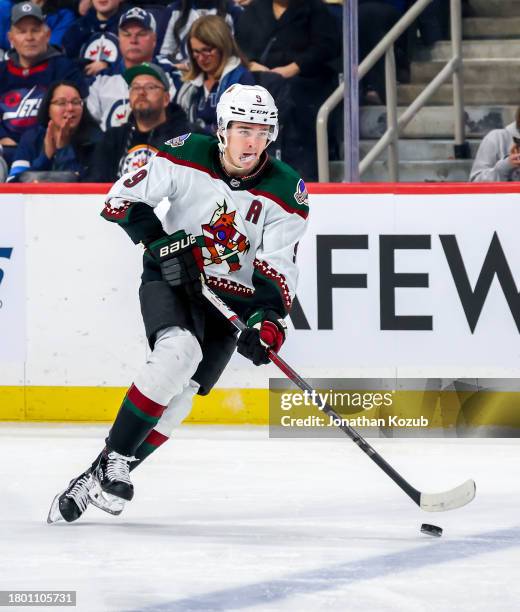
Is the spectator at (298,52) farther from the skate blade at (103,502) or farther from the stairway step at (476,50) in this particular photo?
the skate blade at (103,502)

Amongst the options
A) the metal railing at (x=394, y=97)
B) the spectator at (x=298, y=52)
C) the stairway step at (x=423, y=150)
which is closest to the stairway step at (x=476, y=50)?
the metal railing at (x=394, y=97)

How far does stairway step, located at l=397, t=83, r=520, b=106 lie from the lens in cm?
634

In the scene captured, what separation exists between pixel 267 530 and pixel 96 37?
3.98m

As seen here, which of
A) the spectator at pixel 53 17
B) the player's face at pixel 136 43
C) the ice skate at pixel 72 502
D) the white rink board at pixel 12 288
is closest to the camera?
the ice skate at pixel 72 502

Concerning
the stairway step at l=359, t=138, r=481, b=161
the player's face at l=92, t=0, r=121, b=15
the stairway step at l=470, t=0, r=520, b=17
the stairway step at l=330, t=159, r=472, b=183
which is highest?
the player's face at l=92, t=0, r=121, b=15

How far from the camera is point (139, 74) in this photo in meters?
6.09

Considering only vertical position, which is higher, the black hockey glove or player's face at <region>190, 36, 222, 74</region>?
player's face at <region>190, 36, 222, 74</region>

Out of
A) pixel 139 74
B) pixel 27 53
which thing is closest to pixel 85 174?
pixel 139 74

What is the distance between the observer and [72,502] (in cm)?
Answer: 326

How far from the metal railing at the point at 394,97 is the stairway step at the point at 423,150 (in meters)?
0.06

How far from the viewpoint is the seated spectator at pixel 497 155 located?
5.46 meters

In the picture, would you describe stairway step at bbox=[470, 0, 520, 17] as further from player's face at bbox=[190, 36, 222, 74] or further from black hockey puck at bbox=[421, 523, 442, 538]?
black hockey puck at bbox=[421, 523, 442, 538]

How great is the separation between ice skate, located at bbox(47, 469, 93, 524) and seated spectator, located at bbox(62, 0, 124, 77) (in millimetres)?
3622

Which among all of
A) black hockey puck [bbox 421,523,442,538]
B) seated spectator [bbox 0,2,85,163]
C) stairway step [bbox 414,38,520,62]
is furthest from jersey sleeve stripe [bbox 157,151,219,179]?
stairway step [bbox 414,38,520,62]
